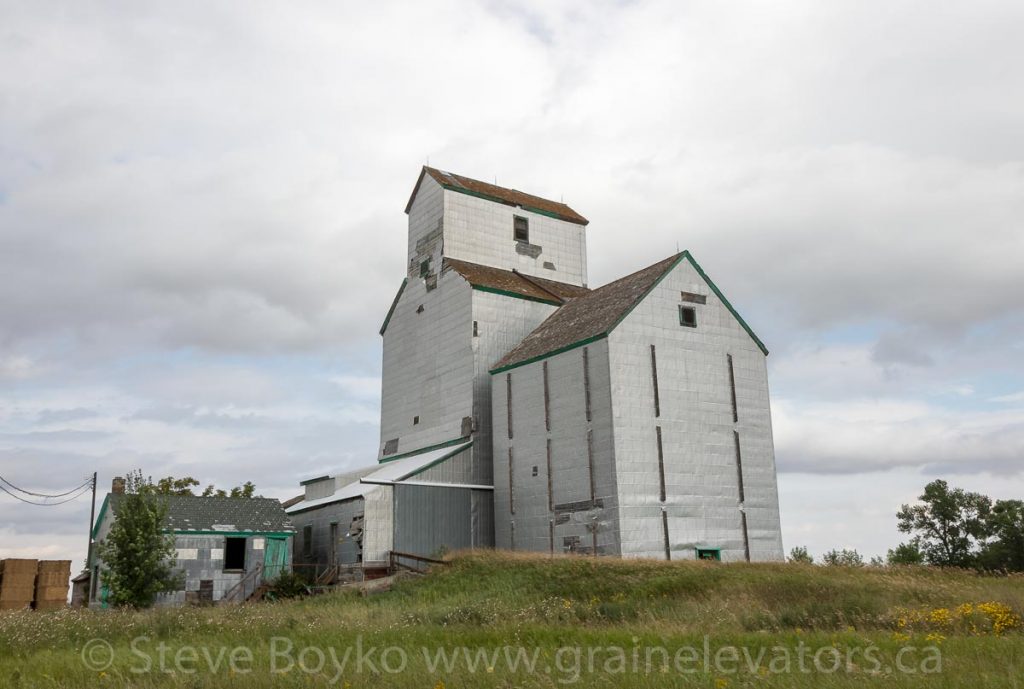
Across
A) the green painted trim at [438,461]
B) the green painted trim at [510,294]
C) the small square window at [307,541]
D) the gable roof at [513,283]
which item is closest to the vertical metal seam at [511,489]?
the green painted trim at [438,461]

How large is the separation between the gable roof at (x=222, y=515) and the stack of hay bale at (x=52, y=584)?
302 cm

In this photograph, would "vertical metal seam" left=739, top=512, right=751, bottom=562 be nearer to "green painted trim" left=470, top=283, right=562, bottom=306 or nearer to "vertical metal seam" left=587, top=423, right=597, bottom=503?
"vertical metal seam" left=587, top=423, right=597, bottom=503

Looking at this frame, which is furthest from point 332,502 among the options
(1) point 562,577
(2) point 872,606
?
Result: (2) point 872,606

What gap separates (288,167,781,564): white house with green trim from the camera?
3328cm

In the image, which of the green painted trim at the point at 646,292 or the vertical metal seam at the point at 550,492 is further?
the vertical metal seam at the point at 550,492

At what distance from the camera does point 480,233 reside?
1818 inches

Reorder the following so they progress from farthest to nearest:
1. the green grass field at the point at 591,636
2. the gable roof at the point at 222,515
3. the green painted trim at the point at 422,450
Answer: the green painted trim at the point at 422,450 < the gable roof at the point at 222,515 < the green grass field at the point at 591,636

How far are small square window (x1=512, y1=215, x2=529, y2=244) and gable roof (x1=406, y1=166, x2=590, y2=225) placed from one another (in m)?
0.70

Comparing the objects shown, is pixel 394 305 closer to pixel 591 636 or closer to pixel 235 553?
pixel 235 553

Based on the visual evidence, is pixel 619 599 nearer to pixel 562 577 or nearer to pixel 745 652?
pixel 562 577

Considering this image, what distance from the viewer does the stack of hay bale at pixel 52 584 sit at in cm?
3659

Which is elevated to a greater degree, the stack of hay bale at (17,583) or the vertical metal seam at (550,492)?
the vertical metal seam at (550,492)

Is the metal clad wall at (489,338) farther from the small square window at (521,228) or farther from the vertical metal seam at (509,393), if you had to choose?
the small square window at (521,228)

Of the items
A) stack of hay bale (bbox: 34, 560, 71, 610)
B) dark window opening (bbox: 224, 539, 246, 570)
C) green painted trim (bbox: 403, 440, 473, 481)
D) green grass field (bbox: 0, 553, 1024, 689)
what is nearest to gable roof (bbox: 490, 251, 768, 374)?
green painted trim (bbox: 403, 440, 473, 481)
